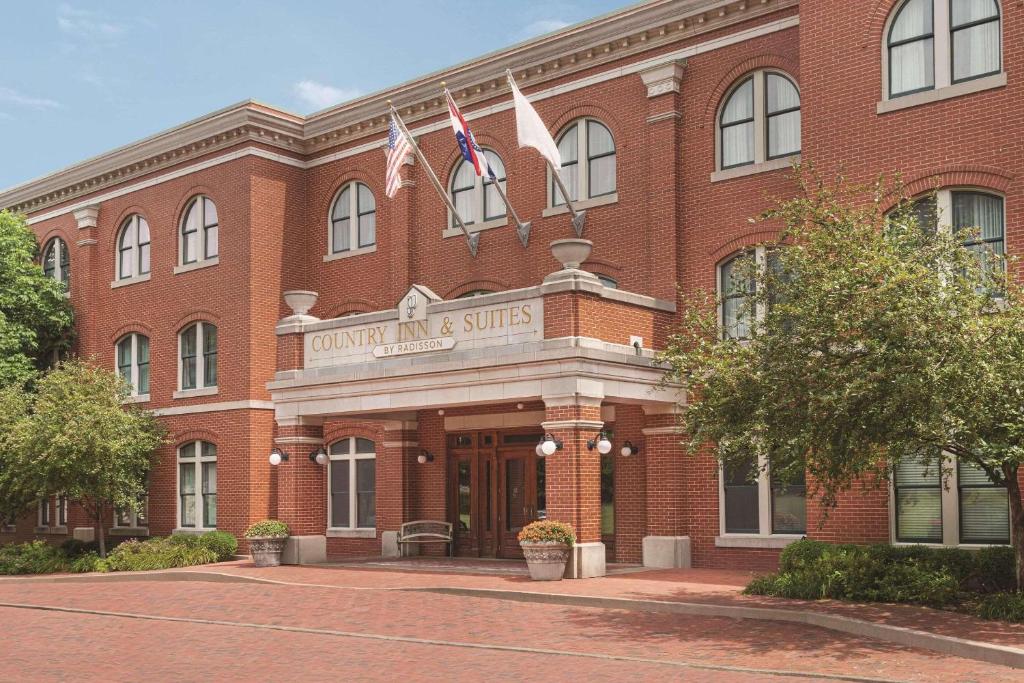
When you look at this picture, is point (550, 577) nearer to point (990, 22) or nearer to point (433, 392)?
point (433, 392)

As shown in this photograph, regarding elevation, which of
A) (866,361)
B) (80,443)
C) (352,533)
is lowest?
(352,533)

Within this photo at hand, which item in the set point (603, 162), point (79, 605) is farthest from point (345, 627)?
point (603, 162)

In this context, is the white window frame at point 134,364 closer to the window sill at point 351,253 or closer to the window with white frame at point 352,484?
the window sill at point 351,253

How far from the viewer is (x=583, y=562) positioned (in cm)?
2088

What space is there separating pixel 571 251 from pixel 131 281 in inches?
680

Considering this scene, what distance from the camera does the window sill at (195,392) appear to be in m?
31.2

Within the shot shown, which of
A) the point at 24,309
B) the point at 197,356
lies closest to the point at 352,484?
the point at 197,356

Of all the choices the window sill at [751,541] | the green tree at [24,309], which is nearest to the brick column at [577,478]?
the window sill at [751,541]

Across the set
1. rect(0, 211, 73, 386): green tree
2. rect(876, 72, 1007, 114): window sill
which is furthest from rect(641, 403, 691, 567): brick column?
rect(0, 211, 73, 386): green tree

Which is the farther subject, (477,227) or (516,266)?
(477,227)

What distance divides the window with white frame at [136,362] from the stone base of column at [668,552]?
16.1 meters

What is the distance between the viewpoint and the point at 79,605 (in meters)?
20.9

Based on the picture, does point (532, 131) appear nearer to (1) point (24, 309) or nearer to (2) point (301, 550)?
(2) point (301, 550)

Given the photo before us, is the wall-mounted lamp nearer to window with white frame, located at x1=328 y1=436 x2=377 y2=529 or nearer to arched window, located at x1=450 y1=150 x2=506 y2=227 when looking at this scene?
arched window, located at x1=450 y1=150 x2=506 y2=227
